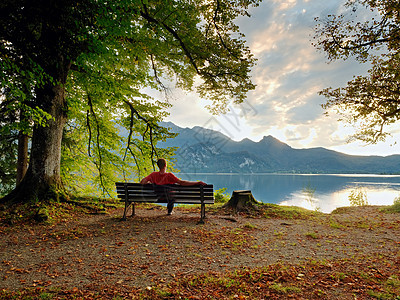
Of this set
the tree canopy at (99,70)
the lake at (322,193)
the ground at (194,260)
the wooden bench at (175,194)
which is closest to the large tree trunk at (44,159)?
the tree canopy at (99,70)

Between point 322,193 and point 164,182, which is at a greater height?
point 164,182

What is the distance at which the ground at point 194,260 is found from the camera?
9.48 feet

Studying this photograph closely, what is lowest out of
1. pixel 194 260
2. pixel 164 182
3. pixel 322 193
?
pixel 322 193

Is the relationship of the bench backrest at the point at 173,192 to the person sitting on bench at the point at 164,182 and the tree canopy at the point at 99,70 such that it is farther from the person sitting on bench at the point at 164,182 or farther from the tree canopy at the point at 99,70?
the tree canopy at the point at 99,70

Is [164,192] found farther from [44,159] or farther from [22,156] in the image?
[22,156]

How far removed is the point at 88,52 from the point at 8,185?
1344cm

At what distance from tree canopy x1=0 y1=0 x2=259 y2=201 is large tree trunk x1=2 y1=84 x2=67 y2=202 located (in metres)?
0.03

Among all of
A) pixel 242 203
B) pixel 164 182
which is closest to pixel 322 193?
pixel 242 203

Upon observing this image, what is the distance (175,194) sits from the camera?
6.55 m

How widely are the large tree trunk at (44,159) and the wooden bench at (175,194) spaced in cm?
242

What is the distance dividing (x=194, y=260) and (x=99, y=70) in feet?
21.8

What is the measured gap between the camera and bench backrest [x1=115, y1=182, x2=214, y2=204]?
6.41 metres

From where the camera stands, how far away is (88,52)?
6.05 metres

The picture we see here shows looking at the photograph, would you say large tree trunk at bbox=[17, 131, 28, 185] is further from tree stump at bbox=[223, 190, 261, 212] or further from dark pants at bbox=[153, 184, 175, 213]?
tree stump at bbox=[223, 190, 261, 212]
